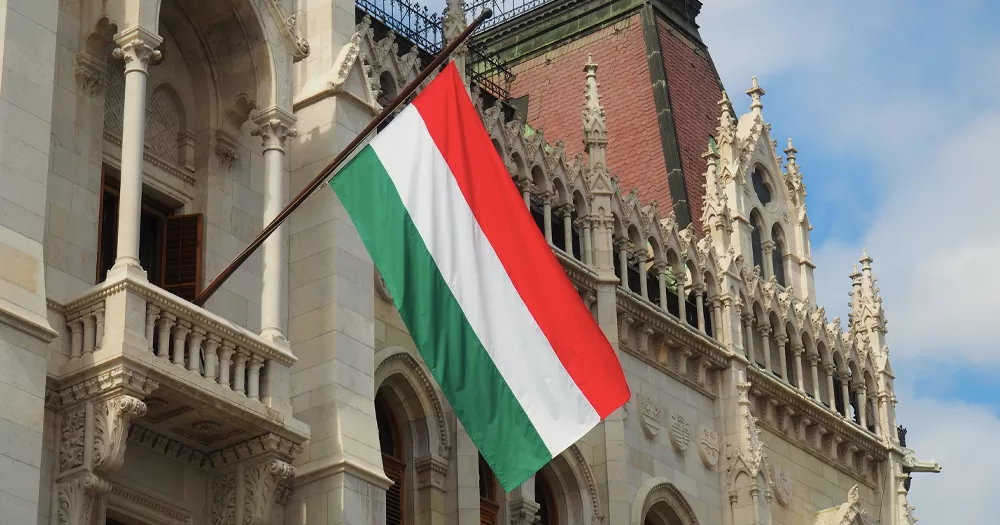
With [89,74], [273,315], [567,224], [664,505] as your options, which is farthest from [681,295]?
[89,74]

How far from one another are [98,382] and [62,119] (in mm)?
3396

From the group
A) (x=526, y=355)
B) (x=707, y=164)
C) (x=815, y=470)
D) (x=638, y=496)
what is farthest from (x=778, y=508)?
(x=526, y=355)

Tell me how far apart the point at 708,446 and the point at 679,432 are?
82cm

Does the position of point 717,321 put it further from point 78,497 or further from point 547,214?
point 78,497

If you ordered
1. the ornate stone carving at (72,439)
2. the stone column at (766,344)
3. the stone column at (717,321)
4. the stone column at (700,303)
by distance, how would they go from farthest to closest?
1. the stone column at (766,344)
2. the stone column at (717,321)
3. the stone column at (700,303)
4. the ornate stone carving at (72,439)

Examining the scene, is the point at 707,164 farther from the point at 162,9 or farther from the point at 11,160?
the point at 11,160

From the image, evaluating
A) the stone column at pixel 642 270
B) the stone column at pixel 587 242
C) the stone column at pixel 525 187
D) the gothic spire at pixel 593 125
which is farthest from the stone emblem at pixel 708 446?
the stone column at pixel 525 187

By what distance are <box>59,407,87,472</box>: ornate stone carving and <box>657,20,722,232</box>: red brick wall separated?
1959cm

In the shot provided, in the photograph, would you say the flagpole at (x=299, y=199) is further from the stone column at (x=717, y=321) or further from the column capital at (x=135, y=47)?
the stone column at (x=717, y=321)

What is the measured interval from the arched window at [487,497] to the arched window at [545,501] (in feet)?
4.75

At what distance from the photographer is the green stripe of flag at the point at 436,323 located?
22.4m

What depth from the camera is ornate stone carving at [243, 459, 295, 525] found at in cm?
2244

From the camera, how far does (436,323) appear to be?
2275 centimetres

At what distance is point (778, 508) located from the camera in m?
35.5
